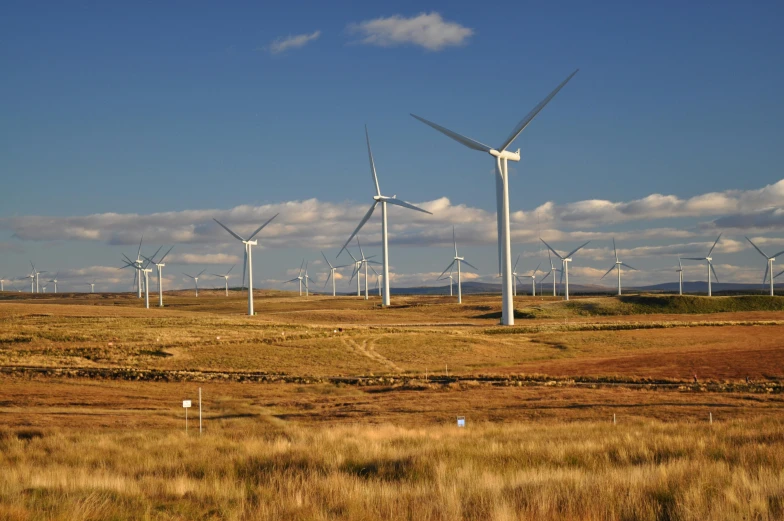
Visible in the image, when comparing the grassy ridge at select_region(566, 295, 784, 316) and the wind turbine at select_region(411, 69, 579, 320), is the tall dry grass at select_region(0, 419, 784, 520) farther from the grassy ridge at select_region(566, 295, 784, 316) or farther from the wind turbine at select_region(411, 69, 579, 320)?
the grassy ridge at select_region(566, 295, 784, 316)

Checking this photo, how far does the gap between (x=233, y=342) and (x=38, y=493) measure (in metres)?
62.1

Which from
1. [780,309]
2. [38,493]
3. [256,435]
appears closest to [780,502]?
[38,493]

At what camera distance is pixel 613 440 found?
738 inches

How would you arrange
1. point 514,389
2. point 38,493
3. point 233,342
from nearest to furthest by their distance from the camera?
point 38,493, point 514,389, point 233,342

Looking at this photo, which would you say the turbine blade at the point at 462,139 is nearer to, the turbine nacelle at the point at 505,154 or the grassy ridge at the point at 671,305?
the turbine nacelle at the point at 505,154

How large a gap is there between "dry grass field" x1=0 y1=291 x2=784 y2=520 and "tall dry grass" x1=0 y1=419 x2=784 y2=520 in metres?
0.07

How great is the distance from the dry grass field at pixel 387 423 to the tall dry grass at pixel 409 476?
7 cm

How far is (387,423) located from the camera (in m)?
28.0

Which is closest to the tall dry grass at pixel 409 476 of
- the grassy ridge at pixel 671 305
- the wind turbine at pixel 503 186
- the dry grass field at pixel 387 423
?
the dry grass field at pixel 387 423

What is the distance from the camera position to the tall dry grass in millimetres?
10297

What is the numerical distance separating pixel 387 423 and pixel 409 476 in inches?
566

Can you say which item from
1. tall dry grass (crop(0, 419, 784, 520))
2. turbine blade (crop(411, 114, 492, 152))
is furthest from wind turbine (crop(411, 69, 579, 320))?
tall dry grass (crop(0, 419, 784, 520))

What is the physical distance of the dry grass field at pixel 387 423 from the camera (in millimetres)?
11016

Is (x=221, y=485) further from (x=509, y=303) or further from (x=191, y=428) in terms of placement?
(x=509, y=303)
